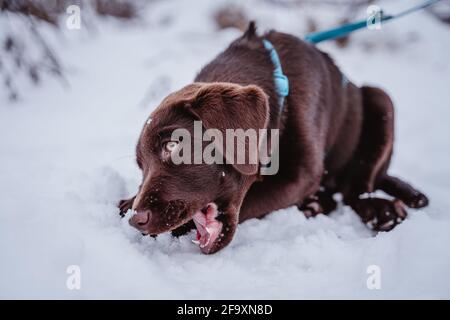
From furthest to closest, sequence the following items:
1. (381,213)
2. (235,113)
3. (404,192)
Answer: (404,192) < (381,213) < (235,113)

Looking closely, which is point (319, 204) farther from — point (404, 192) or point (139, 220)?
point (139, 220)

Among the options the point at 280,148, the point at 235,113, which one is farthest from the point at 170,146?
the point at 280,148

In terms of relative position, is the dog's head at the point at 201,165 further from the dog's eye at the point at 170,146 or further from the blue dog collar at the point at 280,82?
the blue dog collar at the point at 280,82

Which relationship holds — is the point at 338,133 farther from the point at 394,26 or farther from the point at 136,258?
the point at 394,26

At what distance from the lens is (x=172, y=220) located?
192 cm

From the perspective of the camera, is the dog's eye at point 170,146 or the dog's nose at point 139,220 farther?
the dog's eye at point 170,146

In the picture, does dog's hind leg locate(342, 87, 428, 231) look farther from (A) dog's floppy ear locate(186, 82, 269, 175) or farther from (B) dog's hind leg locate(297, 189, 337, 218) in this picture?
(A) dog's floppy ear locate(186, 82, 269, 175)

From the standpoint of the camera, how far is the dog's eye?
2.03 metres

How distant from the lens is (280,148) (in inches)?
103

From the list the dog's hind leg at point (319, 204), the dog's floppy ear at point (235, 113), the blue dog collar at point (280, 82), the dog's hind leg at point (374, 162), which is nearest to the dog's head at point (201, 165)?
the dog's floppy ear at point (235, 113)

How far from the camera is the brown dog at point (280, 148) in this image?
2020mm

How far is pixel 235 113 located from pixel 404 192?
1.85m

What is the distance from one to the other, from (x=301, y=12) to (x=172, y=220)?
345 inches

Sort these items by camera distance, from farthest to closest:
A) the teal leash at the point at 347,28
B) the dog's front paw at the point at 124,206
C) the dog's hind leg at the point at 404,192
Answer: the teal leash at the point at 347,28 < the dog's hind leg at the point at 404,192 < the dog's front paw at the point at 124,206
